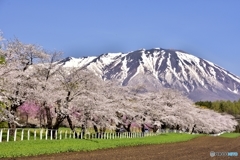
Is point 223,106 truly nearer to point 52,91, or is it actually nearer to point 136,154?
point 52,91

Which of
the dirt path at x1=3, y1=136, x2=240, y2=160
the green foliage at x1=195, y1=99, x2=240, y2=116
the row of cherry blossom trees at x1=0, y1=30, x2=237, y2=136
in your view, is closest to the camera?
the dirt path at x1=3, y1=136, x2=240, y2=160

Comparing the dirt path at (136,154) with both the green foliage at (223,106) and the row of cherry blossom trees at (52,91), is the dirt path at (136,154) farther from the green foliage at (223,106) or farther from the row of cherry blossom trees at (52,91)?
the green foliage at (223,106)

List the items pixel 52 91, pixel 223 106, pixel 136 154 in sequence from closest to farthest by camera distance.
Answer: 1. pixel 136 154
2. pixel 52 91
3. pixel 223 106

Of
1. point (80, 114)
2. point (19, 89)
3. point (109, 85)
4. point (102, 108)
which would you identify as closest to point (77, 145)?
point (19, 89)

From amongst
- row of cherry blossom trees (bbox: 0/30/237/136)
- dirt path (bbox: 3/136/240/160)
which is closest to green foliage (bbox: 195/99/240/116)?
row of cherry blossom trees (bbox: 0/30/237/136)

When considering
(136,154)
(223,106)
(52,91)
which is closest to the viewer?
(136,154)

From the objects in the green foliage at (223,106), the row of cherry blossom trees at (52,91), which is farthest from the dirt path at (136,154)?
the green foliage at (223,106)

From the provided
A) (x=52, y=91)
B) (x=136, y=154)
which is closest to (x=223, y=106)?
(x=52, y=91)

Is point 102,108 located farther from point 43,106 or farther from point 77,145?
point 77,145

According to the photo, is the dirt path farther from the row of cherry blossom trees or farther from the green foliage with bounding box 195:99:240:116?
the green foliage with bounding box 195:99:240:116

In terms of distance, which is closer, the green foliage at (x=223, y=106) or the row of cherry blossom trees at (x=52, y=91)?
the row of cherry blossom trees at (x=52, y=91)

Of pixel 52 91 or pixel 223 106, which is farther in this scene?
pixel 223 106

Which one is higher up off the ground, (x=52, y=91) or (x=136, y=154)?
(x=52, y=91)

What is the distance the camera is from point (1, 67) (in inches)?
1227
